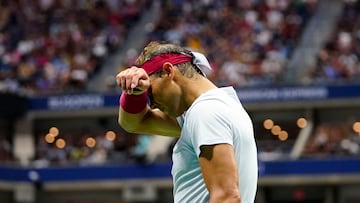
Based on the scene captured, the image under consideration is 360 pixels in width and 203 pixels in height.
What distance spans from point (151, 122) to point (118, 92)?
2805 cm

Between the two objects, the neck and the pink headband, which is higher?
the pink headband

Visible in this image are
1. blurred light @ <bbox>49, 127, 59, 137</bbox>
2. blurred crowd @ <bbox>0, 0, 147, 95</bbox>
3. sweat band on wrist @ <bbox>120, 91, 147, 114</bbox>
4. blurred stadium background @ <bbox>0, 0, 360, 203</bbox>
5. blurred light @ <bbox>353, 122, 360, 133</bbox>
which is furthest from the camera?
blurred light @ <bbox>49, 127, 59, 137</bbox>

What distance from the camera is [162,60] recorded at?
4.83m

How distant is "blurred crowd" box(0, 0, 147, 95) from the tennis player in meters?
28.8

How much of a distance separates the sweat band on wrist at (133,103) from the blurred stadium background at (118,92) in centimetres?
2440

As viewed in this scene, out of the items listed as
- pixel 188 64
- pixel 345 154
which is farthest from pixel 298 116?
pixel 188 64

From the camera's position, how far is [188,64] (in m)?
4.88

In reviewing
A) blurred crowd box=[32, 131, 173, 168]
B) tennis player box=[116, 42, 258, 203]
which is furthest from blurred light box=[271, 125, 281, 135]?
tennis player box=[116, 42, 258, 203]

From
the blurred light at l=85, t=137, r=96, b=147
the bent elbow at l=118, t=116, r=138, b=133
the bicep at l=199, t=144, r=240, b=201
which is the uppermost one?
the blurred light at l=85, t=137, r=96, b=147

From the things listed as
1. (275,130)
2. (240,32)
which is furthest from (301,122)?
(240,32)

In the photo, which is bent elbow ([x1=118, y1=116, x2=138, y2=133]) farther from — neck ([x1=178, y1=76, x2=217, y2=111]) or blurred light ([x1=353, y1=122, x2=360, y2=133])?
blurred light ([x1=353, y1=122, x2=360, y2=133])

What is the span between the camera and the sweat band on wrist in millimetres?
5441

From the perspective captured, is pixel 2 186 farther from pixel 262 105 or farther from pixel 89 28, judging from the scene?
pixel 262 105

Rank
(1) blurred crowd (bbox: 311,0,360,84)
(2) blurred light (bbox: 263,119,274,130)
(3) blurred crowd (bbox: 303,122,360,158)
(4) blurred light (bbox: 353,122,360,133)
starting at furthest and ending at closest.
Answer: (2) blurred light (bbox: 263,119,274,130)
(4) blurred light (bbox: 353,122,360,133)
(1) blurred crowd (bbox: 311,0,360,84)
(3) blurred crowd (bbox: 303,122,360,158)
